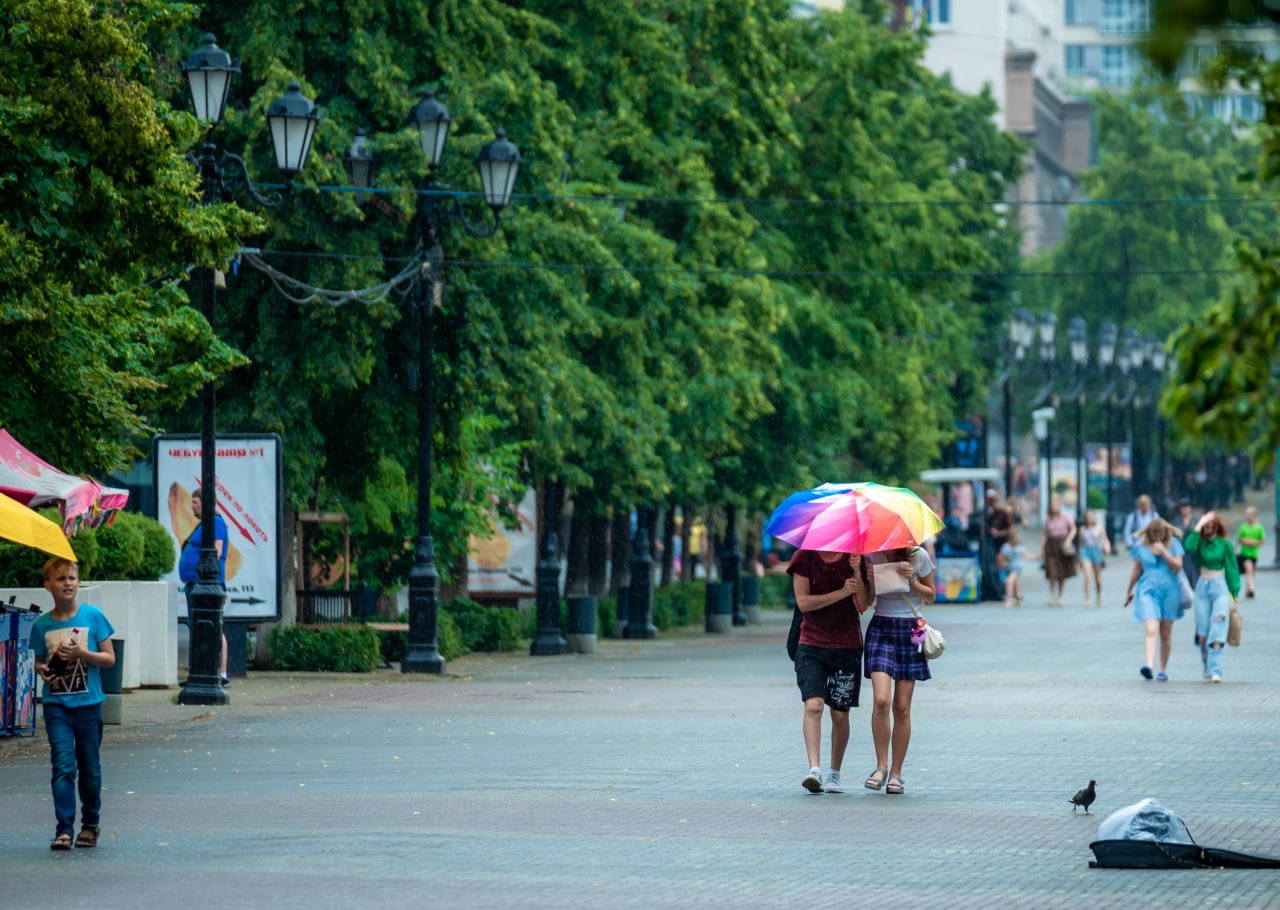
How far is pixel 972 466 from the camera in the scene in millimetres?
83250

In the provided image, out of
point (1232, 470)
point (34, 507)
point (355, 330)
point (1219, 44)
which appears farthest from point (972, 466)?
point (1219, 44)

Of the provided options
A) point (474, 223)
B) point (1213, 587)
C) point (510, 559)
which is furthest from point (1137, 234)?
point (1213, 587)

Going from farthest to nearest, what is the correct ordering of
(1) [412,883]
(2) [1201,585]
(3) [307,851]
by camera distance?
(2) [1201,585] → (3) [307,851] → (1) [412,883]

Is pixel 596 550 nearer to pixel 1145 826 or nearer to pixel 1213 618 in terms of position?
pixel 1213 618

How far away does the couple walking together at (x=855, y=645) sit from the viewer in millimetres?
14328

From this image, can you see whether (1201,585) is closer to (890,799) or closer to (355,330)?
(355,330)

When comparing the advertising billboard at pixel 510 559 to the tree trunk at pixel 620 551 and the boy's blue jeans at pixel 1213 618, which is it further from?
the boy's blue jeans at pixel 1213 618

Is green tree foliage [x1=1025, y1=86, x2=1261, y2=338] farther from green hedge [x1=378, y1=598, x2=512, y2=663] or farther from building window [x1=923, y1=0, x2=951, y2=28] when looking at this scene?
green hedge [x1=378, y1=598, x2=512, y2=663]

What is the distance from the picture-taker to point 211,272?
22.4 meters

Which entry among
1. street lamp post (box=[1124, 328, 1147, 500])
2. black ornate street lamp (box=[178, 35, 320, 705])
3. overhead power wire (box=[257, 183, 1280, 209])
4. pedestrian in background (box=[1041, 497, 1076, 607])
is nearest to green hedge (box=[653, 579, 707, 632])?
overhead power wire (box=[257, 183, 1280, 209])

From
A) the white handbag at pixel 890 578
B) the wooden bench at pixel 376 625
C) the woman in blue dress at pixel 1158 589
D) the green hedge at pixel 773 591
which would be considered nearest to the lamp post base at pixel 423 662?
the wooden bench at pixel 376 625

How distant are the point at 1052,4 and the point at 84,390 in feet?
497

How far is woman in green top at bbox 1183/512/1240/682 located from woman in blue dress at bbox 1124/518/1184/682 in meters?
0.24

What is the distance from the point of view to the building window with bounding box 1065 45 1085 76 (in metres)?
190
